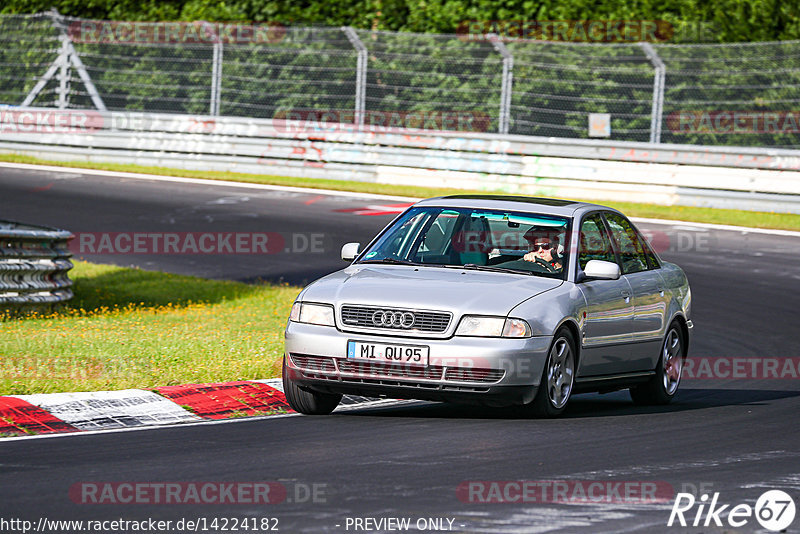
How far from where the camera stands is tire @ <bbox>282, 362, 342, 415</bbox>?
357 inches

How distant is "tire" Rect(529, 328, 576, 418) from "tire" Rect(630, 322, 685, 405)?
147 centimetres

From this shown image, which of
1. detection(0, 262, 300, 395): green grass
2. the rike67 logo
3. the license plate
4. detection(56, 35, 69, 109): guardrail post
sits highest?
detection(56, 35, 69, 109): guardrail post

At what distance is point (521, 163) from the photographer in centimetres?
2414

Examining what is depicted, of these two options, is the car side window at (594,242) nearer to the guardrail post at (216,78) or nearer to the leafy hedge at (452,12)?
the leafy hedge at (452,12)

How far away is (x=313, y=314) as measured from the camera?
29.2 ft

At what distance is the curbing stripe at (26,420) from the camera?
8.19 metres

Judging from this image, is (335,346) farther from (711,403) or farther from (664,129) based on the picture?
(664,129)

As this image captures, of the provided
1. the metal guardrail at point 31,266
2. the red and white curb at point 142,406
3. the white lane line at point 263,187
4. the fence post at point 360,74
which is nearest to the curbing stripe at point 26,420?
the red and white curb at point 142,406

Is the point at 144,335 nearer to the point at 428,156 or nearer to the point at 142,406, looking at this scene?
the point at 142,406

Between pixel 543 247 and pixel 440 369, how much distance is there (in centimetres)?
166

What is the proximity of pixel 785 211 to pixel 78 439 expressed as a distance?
54.6 ft

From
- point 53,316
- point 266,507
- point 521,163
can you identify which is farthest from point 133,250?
point 266,507

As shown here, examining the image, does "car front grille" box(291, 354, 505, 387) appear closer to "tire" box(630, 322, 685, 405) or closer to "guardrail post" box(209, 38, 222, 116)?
"tire" box(630, 322, 685, 405)

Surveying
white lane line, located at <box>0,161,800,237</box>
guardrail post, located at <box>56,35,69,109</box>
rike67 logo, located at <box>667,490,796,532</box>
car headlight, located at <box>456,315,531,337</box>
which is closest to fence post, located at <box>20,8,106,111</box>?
guardrail post, located at <box>56,35,69,109</box>
